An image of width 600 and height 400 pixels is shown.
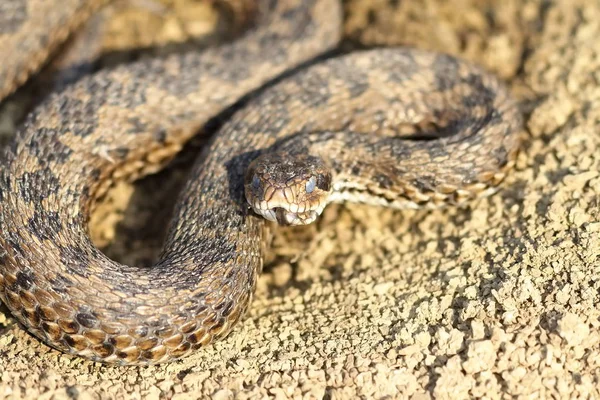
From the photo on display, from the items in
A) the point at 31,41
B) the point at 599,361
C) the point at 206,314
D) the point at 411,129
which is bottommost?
the point at 599,361

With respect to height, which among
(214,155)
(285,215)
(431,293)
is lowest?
(431,293)

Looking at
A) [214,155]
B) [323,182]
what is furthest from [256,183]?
[214,155]

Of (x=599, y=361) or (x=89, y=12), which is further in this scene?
(x=89, y=12)

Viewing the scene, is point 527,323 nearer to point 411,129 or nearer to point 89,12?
point 411,129

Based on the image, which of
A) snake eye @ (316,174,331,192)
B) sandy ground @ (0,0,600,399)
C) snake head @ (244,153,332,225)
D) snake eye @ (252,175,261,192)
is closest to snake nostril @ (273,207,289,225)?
snake head @ (244,153,332,225)

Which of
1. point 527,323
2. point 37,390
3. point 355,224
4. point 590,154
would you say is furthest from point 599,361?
point 37,390

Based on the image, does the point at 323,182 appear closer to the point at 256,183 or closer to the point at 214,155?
the point at 256,183

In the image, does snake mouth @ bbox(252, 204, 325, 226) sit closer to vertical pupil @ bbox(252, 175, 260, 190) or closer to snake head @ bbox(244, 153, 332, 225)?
snake head @ bbox(244, 153, 332, 225)
